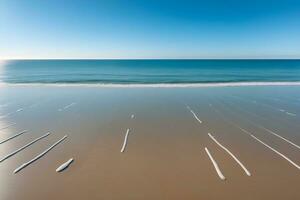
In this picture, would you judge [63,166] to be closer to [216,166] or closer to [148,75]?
[216,166]

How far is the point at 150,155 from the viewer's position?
8.51 m

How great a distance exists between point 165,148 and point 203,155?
1.45 m

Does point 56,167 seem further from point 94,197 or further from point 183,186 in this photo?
point 183,186

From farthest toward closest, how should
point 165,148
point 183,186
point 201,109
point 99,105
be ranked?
point 99,105
point 201,109
point 165,148
point 183,186

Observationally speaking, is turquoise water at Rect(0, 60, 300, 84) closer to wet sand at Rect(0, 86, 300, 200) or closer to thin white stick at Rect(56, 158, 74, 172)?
wet sand at Rect(0, 86, 300, 200)

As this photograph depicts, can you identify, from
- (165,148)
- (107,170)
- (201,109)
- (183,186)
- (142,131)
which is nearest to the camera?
(183,186)

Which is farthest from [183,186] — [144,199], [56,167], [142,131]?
[142,131]

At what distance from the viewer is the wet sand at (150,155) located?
6.32 meters

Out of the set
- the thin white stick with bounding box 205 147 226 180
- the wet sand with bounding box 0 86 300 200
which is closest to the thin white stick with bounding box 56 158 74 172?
the wet sand with bounding box 0 86 300 200

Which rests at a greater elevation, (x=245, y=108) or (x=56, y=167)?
(x=56, y=167)

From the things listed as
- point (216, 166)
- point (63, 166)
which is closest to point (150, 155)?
point (216, 166)

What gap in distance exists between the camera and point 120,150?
8.98 m

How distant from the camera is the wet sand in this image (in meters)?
6.32

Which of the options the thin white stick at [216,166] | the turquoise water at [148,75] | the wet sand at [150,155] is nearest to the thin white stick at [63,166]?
the wet sand at [150,155]
